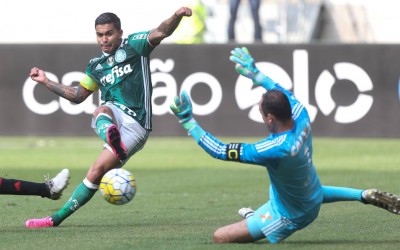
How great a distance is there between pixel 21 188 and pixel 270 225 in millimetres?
2712

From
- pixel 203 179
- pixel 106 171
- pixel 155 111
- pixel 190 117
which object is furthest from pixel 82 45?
Answer: pixel 190 117

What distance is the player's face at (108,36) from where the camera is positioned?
10.5m

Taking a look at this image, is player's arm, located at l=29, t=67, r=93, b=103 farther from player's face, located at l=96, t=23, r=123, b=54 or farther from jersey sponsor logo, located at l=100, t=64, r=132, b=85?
player's face, located at l=96, t=23, r=123, b=54

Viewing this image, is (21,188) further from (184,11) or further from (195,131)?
(195,131)

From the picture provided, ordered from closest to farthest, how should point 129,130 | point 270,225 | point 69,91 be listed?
point 270,225, point 129,130, point 69,91

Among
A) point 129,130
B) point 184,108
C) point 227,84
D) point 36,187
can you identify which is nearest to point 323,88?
point 227,84

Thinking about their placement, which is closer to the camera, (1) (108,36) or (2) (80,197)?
(2) (80,197)

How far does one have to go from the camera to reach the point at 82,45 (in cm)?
2189

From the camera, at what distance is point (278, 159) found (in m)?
8.72

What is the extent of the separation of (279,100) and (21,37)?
1976 cm

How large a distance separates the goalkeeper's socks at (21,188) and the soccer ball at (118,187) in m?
1.03

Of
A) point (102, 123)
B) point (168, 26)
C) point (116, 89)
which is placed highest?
point (168, 26)

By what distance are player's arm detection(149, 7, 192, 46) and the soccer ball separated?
1528 mm

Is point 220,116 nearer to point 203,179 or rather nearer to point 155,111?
point 155,111
